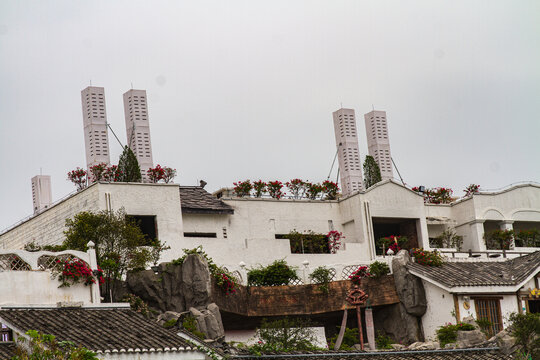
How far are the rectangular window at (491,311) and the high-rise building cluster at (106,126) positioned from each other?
1491 centimetres

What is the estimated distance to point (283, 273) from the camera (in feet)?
129

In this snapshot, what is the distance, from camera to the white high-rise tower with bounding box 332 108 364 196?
164ft

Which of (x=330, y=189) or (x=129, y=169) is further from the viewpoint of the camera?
(x=330, y=189)

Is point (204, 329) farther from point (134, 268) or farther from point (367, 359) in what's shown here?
point (367, 359)

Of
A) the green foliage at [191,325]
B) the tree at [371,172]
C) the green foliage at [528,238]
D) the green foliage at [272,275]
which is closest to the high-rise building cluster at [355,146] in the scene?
the tree at [371,172]

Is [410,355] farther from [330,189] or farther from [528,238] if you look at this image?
[528,238]

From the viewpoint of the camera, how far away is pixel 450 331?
116 feet

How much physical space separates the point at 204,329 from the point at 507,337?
950cm

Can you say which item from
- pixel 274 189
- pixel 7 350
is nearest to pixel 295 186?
pixel 274 189

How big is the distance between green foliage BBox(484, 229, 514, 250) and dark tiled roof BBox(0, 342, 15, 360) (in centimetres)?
2876

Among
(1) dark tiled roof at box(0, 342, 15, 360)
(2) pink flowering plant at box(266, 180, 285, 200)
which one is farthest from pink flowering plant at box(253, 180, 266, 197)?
(1) dark tiled roof at box(0, 342, 15, 360)

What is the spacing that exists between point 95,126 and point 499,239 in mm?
19544

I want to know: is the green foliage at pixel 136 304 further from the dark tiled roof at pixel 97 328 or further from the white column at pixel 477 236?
the white column at pixel 477 236

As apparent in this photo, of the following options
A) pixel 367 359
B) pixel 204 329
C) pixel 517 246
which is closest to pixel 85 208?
pixel 204 329
